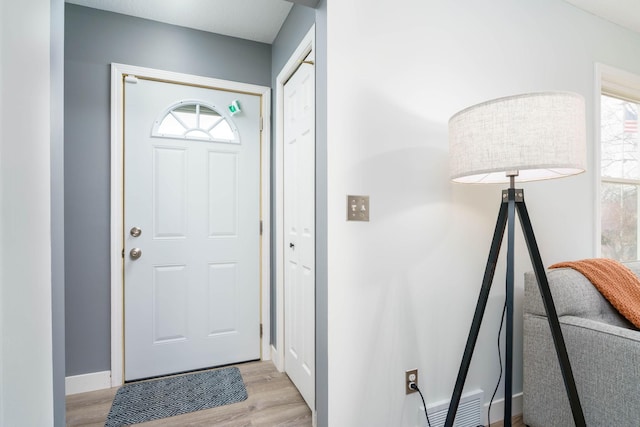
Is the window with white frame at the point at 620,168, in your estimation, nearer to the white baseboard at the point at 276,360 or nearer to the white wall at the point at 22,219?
the white baseboard at the point at 276,360

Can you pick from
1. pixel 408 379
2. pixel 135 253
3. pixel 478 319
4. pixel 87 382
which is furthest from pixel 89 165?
pixel 478 319

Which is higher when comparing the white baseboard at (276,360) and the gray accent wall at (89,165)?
the gray accent wall at (89,165)

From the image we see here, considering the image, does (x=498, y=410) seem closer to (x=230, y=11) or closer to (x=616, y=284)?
(x=616, y=284)

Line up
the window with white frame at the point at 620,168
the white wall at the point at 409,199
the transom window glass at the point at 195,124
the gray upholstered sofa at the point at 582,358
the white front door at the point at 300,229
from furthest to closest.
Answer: the window with white frame at the point at 620,168, the transom window glass at the point at 195,124, the white front door at the point at 300,229, the white wall at the point at 409,199, the gray upholstered sofa at the point at 582,358

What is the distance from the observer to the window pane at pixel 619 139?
7.70ft

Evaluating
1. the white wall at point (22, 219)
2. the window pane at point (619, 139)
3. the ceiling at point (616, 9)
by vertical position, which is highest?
the ceiling at point (616, 9)

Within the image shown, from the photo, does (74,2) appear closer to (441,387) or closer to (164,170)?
(164,170)

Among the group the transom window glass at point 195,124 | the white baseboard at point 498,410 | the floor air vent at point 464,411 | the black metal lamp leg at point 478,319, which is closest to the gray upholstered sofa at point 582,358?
the white baseboard at point 498,410

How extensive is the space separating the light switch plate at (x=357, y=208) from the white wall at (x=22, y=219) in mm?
1079

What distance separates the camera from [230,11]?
6.70ft

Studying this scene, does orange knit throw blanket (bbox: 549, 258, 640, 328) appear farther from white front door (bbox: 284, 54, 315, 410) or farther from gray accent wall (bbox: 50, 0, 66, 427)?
gray accent wall (bbox: 50, 0, 66, 427)

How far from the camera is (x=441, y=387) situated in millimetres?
1542

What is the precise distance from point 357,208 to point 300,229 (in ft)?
2.10

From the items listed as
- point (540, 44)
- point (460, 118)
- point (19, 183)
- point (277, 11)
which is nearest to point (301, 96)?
point (277, 11)
